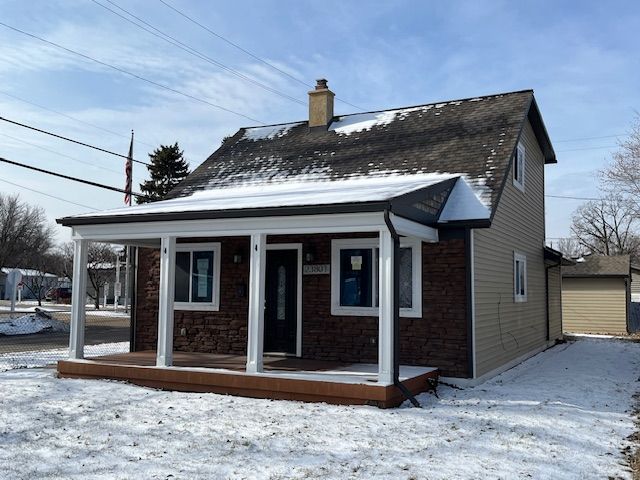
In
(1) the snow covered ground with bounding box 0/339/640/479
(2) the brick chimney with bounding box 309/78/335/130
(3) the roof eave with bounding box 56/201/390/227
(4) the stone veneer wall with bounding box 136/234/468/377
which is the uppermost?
(2) the brick chimney with bounding box 309/78/335/130

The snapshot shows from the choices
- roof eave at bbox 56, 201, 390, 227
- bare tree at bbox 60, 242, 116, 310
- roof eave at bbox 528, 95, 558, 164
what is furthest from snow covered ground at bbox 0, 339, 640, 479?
bare tree at bbox 60, 242, 116, 310

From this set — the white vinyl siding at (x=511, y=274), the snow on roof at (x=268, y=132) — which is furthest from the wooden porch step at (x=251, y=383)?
the snow on roof at (x=268, y=132)

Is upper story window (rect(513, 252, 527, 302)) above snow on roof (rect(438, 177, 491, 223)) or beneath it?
beneath

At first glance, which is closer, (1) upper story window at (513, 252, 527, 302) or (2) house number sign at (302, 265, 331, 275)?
(2) house number sign at (302, 265, 331, 275)

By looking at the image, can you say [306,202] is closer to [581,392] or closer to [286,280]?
[286,280]

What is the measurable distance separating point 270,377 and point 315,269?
114 inches

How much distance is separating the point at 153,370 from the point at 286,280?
3023 millimetres

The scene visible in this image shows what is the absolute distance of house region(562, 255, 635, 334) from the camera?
22984 mm

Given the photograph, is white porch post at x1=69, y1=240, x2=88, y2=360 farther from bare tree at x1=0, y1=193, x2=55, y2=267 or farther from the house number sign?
bare tree at x1=0, y1=193, x2=55, y2=267

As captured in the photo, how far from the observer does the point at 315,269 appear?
1085 centimetres

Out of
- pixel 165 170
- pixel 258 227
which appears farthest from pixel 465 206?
pixel 165 170

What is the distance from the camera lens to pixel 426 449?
19.2 ft

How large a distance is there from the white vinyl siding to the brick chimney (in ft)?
15.7

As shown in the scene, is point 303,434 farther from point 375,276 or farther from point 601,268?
point 601,268
